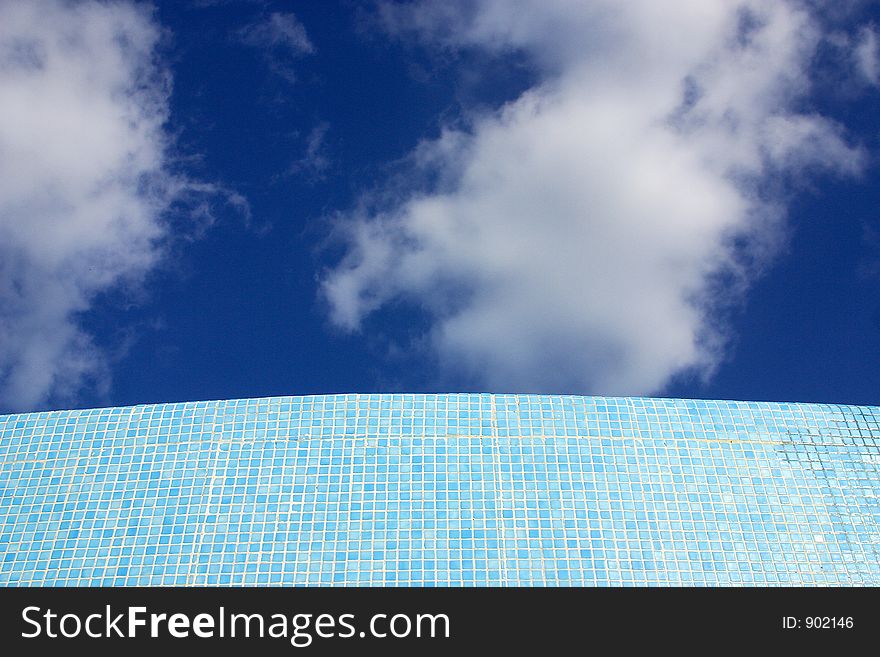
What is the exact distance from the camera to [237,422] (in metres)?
22.0

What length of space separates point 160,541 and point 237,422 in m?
3.77

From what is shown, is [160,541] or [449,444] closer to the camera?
[160,541]

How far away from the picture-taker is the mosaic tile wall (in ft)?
61.9

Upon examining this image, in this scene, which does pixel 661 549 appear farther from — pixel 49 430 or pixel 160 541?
pixel 49 430

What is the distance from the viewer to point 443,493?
65.7ft

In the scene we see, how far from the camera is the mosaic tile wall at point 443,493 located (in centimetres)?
1886

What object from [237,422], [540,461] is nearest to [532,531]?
[540,461]

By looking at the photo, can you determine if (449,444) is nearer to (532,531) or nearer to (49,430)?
(532,531)
